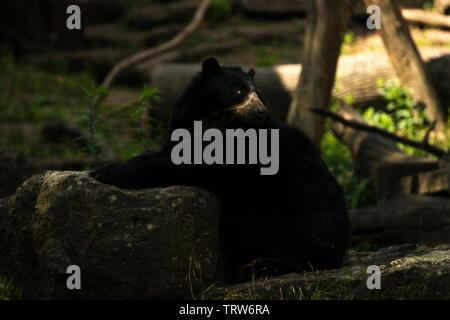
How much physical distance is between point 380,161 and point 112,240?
4.65 meters

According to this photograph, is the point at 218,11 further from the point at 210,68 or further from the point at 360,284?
the point at 360,284

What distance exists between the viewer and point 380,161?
23.3 ft

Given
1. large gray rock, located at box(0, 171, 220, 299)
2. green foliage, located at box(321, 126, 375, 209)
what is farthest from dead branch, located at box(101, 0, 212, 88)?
large gray rock, located at box(0, 171, 220, 299)

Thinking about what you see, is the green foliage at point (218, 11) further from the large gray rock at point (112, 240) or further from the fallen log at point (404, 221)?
the large gray rock at point (112, 240)

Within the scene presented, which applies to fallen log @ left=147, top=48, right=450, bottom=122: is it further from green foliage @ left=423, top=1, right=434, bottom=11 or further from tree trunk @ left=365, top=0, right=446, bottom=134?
green foliage @ left=423, top=1, right=434, bottom=11

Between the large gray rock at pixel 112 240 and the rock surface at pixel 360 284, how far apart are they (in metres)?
0.29

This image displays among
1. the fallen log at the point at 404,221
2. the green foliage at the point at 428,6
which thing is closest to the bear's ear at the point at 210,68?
the fallen log at the point at 404,221

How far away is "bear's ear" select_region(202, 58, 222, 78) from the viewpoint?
3789 millimetres

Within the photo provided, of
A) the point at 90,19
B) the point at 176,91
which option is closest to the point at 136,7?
the point at 90,19

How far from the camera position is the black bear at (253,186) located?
3619mm

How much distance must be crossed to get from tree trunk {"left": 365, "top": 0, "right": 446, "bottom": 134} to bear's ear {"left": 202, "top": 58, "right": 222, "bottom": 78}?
4.89 meters

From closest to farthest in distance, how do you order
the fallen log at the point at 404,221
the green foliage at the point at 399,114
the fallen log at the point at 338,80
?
the fallen log at the point at 404,221, the green foliage at the point at 399,114, the fallen log at the point at 338,80

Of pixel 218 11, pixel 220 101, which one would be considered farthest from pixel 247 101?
pixel 218 11

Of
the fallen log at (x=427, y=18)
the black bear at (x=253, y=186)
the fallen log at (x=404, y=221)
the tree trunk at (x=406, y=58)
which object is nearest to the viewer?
the black bear at (x=253, y=186)
